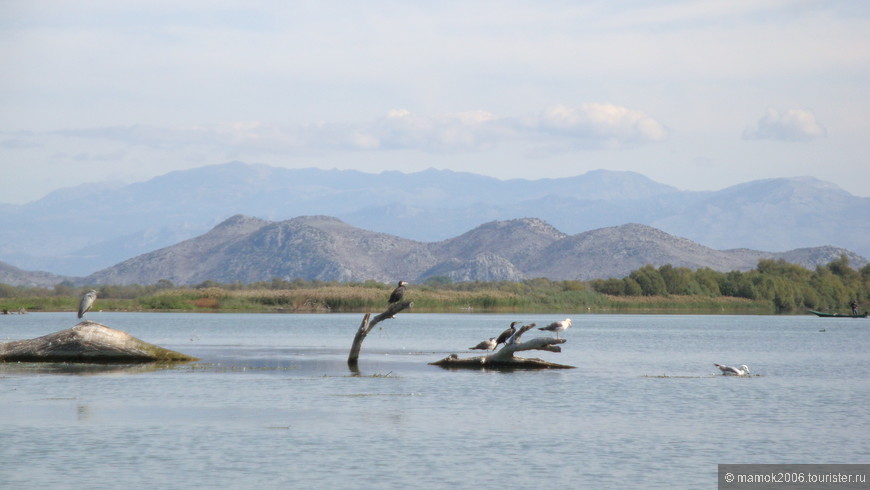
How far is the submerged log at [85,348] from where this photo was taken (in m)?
38.1

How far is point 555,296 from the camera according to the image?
375ft

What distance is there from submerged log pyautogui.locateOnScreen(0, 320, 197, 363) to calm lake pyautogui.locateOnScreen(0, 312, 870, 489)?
0.46m

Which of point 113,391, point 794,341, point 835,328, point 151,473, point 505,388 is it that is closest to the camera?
point 151,473

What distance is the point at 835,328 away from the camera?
8562 centimetres

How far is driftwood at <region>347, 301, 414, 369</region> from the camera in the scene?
115 feet

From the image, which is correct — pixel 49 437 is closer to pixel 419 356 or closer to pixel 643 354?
pixel 419 356

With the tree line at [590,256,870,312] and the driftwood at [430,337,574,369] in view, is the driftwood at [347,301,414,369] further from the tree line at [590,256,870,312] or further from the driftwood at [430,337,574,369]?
the tree line at [590,256,870,312]

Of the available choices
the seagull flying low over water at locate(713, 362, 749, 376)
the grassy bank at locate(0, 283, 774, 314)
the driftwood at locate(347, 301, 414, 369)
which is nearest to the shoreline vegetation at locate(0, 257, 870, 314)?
the grassy bank at locate(0, 283, 774, 314)

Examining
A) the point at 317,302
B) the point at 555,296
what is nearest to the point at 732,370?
the point at 317,302

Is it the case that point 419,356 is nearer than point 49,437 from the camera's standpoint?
No

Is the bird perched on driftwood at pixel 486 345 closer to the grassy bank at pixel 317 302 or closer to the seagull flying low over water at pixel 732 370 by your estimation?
the seagull flying low over water at pixel 732 370

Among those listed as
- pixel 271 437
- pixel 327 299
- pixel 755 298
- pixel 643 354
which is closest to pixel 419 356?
pixel 643 354

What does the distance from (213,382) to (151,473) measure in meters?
14.7

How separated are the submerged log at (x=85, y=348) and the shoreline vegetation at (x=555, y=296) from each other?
60.6 metres
